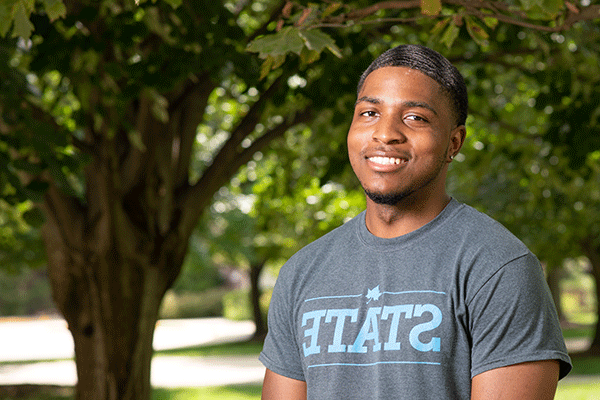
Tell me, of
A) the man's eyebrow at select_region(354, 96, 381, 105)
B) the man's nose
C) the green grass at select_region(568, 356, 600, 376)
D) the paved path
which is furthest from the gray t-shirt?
the green grass at select_region(568, 356, 600, 376)

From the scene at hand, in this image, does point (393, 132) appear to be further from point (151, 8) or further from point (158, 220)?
point (158, 220)

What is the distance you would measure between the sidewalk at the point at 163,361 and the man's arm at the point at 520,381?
9014 mm

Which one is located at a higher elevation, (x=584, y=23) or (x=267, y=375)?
(x=584, y=23)

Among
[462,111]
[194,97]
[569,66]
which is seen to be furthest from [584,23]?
[462,111]

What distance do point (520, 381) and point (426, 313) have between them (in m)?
0.26

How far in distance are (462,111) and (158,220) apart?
4.30 meters

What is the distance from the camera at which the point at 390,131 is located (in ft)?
6.28

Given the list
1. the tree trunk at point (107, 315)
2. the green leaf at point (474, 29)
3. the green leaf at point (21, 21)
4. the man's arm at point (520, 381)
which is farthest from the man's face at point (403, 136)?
the tree trunk at point (107, 315)

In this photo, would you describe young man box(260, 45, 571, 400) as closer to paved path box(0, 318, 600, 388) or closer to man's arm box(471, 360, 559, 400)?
man's arm box(471, 360, 559, 400)

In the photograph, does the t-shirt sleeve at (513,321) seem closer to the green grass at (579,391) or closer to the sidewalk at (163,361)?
the sidewalk at (163,361)

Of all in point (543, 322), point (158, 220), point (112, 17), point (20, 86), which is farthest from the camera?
point (158, 220)

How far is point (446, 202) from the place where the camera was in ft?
6.53

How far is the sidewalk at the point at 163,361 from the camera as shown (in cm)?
1350

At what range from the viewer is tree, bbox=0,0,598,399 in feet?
14.7
